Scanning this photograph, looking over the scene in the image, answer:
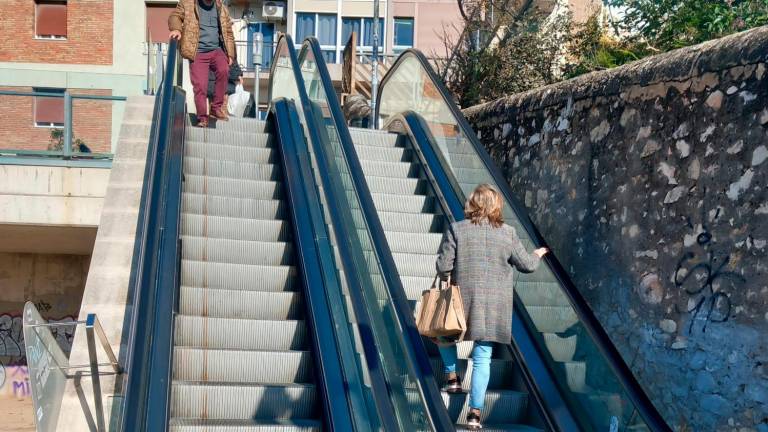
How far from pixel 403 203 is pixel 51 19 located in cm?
2250

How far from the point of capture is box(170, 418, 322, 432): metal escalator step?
531 cm

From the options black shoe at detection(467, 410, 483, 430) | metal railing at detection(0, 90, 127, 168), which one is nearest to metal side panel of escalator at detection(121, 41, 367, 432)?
black shoe at detection(467, 410, 483, 430)

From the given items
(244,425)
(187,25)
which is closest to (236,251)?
(244,425)

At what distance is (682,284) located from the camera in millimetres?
5672

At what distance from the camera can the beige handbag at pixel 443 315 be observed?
5.33m

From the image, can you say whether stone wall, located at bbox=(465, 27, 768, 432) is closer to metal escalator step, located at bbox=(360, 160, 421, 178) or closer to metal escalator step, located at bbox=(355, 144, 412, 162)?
metal escalator step, located at bbox=(360, 160, 421, 178)

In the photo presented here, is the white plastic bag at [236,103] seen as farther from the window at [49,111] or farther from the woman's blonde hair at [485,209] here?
the woman's blonde hair at [485,209]

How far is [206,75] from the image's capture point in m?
9.83

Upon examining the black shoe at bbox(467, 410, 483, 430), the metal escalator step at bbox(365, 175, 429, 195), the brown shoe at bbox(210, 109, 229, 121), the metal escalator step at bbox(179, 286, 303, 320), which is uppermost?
the brown shoe at bbox(210, 109, 229, 121)

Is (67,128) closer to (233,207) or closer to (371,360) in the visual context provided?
(233,207)

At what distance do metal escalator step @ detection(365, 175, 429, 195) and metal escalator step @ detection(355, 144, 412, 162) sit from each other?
517mm

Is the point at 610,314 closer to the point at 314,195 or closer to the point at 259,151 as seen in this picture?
the point at 314,195

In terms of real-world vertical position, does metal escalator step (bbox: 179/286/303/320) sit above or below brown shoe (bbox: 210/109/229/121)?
below

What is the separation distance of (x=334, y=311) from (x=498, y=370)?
114 cm
